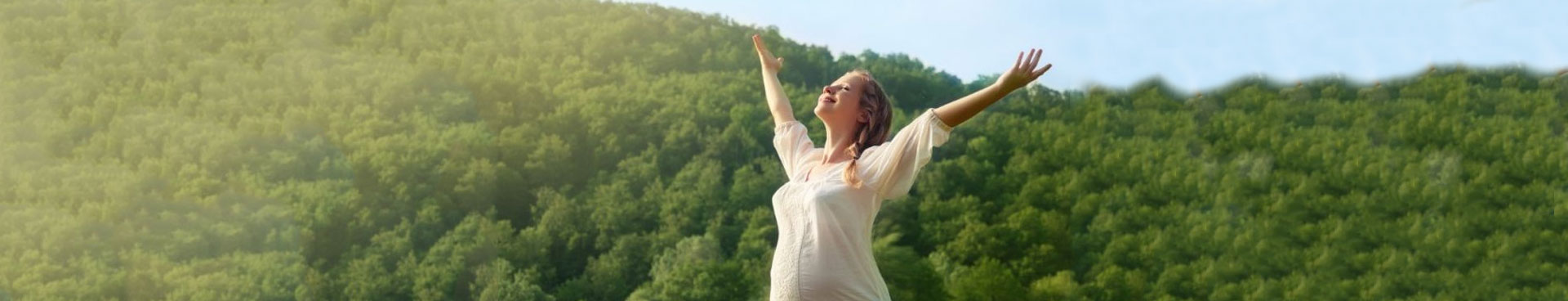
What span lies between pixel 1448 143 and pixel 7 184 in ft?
66.0

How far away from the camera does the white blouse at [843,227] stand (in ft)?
11.6

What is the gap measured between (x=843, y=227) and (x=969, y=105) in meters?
0.34

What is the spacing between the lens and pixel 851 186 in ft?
11.8

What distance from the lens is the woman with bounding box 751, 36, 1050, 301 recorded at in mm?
3492

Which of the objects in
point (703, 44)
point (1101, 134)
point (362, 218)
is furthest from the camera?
point (703, 44)

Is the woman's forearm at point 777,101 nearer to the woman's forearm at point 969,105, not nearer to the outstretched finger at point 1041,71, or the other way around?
the woman's forearm at point 969,105

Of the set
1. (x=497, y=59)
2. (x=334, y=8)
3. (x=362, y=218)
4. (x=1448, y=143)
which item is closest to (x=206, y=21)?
(x=334, y=8)

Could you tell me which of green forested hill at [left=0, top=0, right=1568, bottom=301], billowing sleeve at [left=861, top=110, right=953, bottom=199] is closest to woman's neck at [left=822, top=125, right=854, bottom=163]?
billowing sleeve at [left=861, top=110, right=953, bottom=199]

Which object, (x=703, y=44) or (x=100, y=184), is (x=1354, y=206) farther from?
(x=100, y=184)

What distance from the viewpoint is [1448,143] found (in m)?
21.0

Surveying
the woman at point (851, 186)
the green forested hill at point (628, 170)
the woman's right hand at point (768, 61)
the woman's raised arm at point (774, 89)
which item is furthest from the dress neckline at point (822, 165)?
the green forested hill at point (628, 170)

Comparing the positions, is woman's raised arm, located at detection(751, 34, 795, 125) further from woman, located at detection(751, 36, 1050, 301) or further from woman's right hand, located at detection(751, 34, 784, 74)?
woman, located at detection(751, 36, 1050, 301)

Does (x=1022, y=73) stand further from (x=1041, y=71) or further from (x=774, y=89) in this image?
(x=774, y=89)

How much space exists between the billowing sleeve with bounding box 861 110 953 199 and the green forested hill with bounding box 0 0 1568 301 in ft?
53.8
